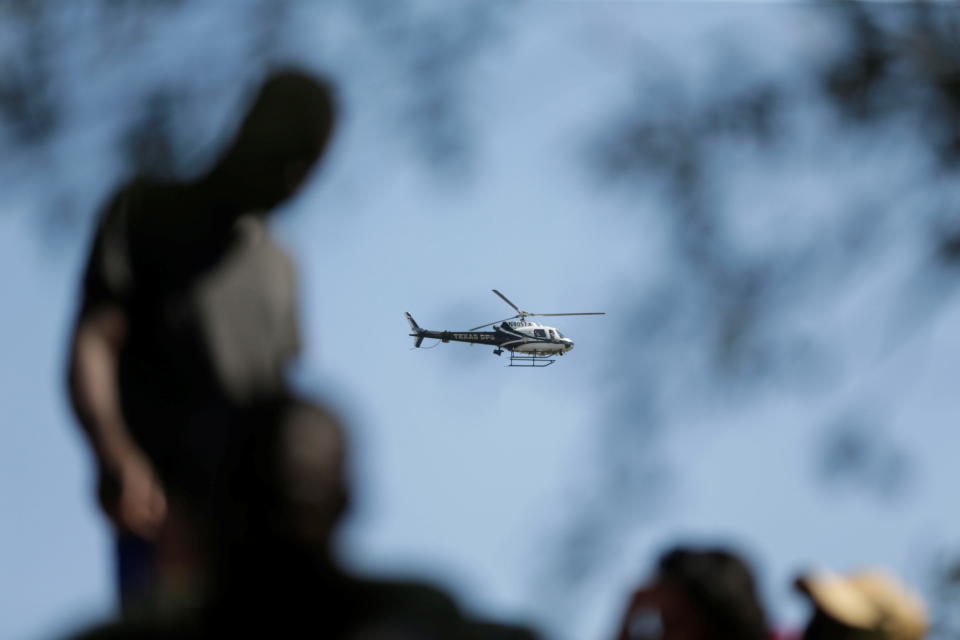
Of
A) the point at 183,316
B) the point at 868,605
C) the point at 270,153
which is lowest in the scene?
the point at 868,605

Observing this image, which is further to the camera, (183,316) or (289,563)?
(183,316)

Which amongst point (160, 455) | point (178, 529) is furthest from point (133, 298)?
point (178, 529)

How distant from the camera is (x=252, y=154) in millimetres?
1791

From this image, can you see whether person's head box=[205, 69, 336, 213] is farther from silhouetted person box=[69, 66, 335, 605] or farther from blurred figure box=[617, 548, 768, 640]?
blurred figure box=[617, 548, 768, 640]

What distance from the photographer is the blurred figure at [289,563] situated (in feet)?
4.75

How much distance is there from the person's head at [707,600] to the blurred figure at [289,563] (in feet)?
1.21

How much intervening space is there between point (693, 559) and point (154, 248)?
914mm

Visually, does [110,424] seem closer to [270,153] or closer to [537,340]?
[270,153]

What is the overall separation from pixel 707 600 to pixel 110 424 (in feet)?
2.92

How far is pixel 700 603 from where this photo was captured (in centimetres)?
178

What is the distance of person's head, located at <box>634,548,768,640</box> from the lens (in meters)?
1.77

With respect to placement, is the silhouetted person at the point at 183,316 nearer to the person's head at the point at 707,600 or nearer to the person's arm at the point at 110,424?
the person's arm at the point at 110,424

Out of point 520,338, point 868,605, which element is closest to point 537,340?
point 520,338

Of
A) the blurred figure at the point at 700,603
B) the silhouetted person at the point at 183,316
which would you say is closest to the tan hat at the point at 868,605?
the blurred figure at the point at 700,603
